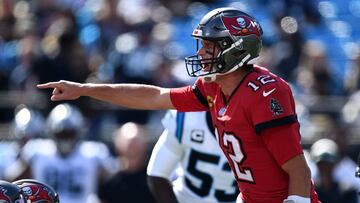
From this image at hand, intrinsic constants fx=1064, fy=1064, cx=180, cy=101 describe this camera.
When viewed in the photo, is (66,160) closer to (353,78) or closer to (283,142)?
(353,78)

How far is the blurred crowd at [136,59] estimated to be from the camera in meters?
10.8

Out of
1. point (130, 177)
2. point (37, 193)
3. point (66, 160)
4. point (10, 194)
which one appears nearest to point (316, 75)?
point (130, 177)

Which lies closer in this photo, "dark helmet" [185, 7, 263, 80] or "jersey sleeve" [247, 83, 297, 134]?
"jersey sleeve" [247, 83, 297, 134]

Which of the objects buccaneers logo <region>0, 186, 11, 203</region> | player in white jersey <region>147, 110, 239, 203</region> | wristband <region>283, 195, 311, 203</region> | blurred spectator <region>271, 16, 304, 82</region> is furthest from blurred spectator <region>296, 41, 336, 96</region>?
buccaneers logo <region>0, 186, 11, 203</region>

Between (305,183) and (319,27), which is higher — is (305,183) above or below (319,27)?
above

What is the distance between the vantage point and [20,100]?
11.2 meters

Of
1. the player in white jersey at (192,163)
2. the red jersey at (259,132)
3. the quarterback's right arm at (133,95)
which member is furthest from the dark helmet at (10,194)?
the player in white jersey at (192,163)

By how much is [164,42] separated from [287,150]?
711cm

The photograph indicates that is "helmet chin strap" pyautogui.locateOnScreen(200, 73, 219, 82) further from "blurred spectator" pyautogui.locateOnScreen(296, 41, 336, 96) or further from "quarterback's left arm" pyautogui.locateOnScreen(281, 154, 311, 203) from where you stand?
"blurred spectator" pyautogui.locateOnScreen(296, 41, 336, 96)

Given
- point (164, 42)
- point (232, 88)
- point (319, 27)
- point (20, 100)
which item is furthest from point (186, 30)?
point (232, 88)

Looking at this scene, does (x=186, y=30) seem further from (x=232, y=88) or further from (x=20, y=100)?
(x=232, y=88)

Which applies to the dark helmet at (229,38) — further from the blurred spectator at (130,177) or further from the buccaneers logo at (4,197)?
the blurred spectator at (130,177)

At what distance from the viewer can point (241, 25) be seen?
5699mm

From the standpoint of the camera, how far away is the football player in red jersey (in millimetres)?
5387
